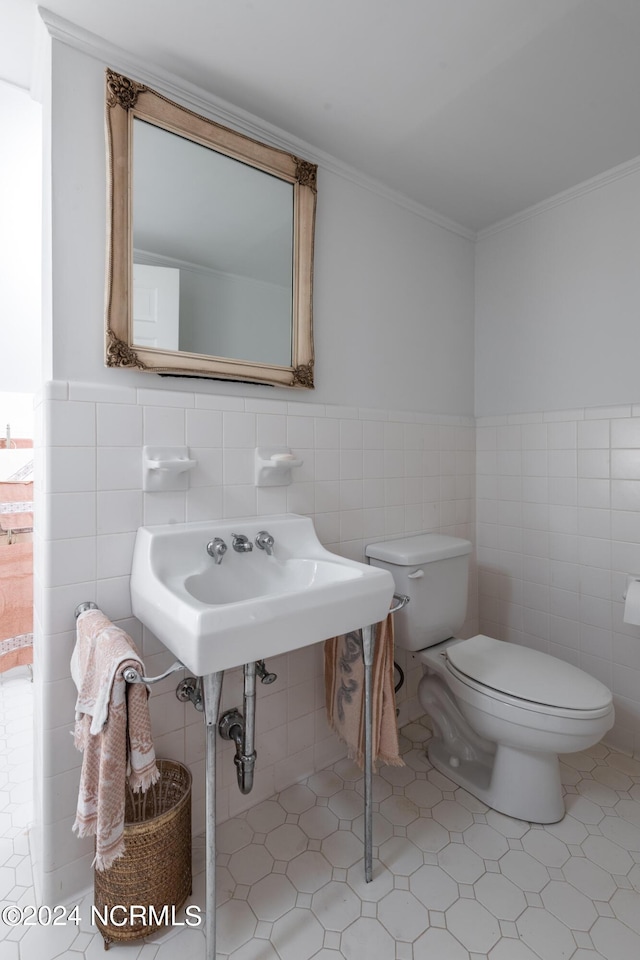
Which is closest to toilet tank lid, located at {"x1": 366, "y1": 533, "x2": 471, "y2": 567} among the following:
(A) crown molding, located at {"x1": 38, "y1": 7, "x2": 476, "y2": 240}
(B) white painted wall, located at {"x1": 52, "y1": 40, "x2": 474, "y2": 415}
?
(B) white painted wall, located at {"x1": 52, "y1": 40, "x2": 474, "y2": 415}

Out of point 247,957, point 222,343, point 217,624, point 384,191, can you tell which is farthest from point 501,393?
point 247,957

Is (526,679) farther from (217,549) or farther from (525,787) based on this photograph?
(217,549)

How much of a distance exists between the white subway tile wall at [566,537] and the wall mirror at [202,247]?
1087 mm

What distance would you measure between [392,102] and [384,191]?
0.41m

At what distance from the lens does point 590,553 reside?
1.86 metres

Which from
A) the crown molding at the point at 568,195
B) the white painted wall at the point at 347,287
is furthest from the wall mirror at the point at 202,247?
the crown molding at the point at 568,195

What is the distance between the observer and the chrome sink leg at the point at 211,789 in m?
0.93

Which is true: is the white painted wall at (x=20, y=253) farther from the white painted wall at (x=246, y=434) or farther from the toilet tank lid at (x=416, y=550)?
the toilet tank lid at (x=416, y=550)

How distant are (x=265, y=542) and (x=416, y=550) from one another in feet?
1.95

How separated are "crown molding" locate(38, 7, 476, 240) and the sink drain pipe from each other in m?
1.57

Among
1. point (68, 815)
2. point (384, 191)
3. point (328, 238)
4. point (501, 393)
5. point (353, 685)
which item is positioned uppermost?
point (384, 191)

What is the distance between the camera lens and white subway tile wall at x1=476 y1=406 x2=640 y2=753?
1.76 meters

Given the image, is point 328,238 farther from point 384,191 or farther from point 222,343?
point 222,343

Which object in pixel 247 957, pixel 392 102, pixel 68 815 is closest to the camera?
pixel 247 957
